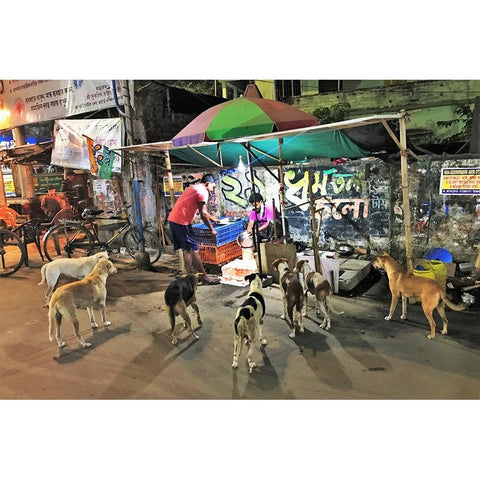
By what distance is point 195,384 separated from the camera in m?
3.84

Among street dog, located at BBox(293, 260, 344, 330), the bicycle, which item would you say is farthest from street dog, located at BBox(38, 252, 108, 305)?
street dog, located at BBox(293, 260, 344, 330)

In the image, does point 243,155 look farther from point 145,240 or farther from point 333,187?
point 145,240

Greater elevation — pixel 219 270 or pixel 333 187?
pixel 333 187

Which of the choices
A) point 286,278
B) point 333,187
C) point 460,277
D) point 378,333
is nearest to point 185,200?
point 286,278

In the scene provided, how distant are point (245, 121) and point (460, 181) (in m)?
4.10

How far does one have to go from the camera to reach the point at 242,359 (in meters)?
4.24

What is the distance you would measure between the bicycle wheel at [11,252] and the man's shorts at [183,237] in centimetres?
340

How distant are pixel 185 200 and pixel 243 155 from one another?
88.5 inches

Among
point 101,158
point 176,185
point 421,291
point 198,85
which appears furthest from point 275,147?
point 198,85

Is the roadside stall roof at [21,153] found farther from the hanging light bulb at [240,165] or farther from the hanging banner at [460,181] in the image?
the hanging banner at [460,181]

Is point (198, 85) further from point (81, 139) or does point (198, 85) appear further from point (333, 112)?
point (81, 139)

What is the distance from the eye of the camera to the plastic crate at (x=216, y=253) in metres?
7.67

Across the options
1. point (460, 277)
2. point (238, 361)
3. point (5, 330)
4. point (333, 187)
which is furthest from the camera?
point (333, 187)

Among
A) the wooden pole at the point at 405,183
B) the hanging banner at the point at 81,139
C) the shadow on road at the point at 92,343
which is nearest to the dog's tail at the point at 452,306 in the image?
the wooden pole at the point at 405,183
